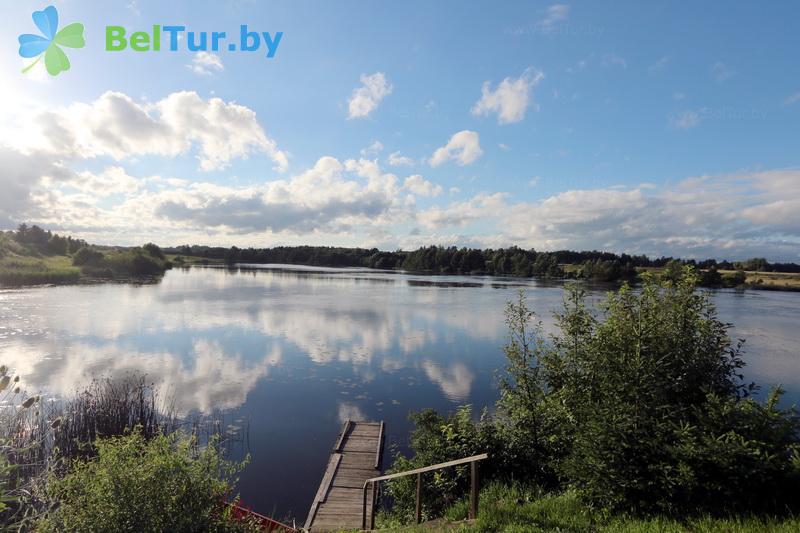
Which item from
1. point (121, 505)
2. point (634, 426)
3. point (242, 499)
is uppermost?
point (634, 426)

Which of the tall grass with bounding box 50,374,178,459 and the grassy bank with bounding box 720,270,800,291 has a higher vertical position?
the grassy bank with bounding box 720,270,800,291

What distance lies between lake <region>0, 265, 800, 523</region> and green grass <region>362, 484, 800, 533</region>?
386 cm

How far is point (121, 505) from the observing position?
6203 millimetres

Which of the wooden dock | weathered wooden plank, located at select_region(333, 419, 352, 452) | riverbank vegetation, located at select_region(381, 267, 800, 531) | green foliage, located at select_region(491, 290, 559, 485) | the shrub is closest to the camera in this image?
riverbank vegetation, located at select_region(381, 267, 800, 531)

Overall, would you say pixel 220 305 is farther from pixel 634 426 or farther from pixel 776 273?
pixel 776 273

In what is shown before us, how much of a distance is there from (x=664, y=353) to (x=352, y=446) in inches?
435

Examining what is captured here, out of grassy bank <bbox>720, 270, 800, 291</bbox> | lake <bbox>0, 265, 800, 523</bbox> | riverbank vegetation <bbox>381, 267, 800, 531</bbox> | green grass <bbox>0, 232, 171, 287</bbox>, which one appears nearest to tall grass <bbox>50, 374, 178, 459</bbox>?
lake <bbox>0, 265, 800, 523</bbox>

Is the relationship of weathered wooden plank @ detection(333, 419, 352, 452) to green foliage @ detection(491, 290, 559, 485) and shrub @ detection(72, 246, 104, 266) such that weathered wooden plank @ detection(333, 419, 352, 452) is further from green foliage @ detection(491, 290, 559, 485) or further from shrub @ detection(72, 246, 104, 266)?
shrub @ detection(72, 246, 104, 266)

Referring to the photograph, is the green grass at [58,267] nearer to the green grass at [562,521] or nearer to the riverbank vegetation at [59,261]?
the riverbank vegetation at [59,261]

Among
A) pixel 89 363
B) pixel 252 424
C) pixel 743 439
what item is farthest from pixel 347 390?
pixel 743 439

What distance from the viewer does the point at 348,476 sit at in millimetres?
13344

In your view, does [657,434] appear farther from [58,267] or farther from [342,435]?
[58,267]

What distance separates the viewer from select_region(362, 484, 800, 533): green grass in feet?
17.7

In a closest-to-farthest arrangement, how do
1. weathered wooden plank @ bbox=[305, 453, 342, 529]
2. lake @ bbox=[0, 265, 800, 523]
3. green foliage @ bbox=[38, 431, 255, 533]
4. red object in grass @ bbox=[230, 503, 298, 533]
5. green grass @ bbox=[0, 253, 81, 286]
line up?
green foliage @ bbox=[38, 431, 255, 533] < red object in grass @ bbox=[230, 503, 298, 533] < weathered wooden plank @ bbox=[305, 453, 342, 529] < lake @ bbox=[0, 265, 800, 523] < green grass @ bbox=[0, 253, 81, 286]
